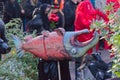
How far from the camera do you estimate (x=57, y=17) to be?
26.4 feet

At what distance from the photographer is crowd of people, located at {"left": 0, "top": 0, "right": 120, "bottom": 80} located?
4.91 m

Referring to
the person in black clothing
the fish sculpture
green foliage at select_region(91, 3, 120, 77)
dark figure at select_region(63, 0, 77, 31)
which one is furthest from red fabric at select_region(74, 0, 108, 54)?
green foliage at select_region(91, 3, 120, 77)

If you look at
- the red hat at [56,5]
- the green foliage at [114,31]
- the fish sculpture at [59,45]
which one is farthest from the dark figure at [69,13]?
the green foliage at [114,31]

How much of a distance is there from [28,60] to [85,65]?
812mm

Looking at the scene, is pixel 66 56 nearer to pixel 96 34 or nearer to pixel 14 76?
pixel 96 34

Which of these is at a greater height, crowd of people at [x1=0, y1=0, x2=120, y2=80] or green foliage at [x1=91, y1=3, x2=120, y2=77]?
green foliage at [x1=91, y1=3, x2=120, y2=77]

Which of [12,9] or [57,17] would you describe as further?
[12,9]

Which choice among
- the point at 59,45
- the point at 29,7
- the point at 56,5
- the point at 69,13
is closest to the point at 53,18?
the point at 69,13

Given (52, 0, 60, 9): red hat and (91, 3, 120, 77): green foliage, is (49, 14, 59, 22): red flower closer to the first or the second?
(52, 0, 60, 9): red hat

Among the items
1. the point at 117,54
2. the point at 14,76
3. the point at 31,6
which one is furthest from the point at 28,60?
the point at 31,6

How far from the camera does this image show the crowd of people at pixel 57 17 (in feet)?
16.1

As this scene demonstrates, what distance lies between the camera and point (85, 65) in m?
6.10

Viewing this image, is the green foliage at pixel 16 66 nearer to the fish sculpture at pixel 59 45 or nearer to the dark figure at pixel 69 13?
the fish sculpture at pixel 59 45

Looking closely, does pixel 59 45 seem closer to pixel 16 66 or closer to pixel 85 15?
pixel 16 66
